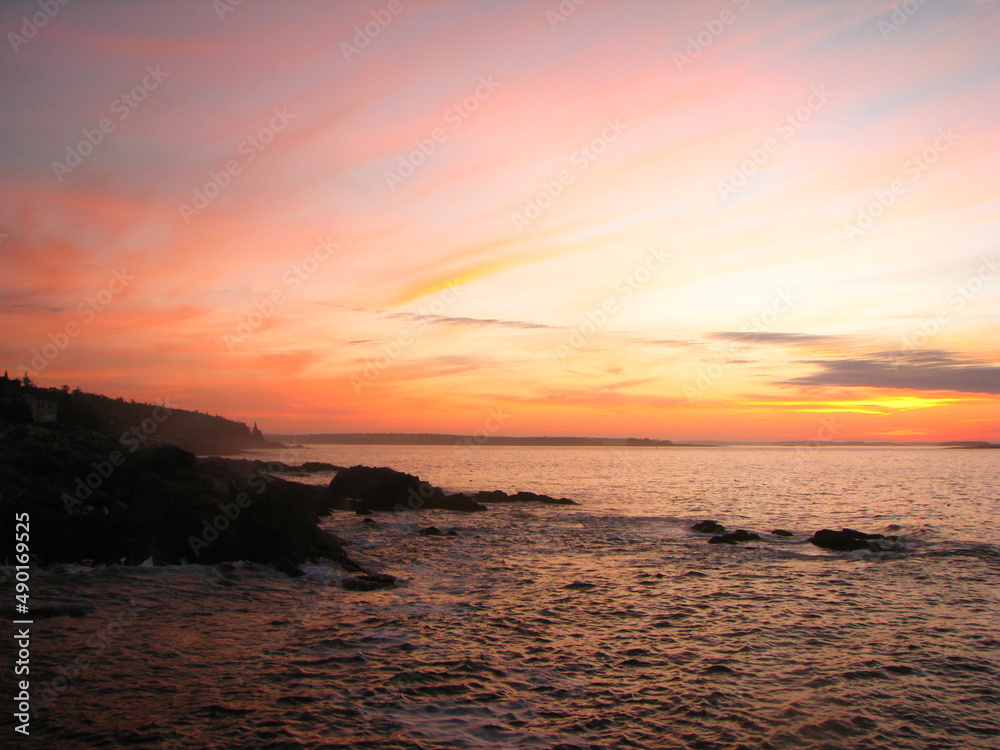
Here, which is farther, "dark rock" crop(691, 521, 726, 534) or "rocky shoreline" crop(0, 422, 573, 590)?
"dark rock" crop(691, 521, 726, 534)

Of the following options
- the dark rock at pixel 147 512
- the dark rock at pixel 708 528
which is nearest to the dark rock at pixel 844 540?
the dark rock at pixel 708 528

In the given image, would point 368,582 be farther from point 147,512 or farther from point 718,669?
point 718,669

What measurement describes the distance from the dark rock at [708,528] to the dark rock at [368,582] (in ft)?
85.4

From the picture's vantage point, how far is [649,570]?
94.5 feet

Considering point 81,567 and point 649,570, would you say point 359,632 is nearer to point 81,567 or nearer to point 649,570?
point 81,567

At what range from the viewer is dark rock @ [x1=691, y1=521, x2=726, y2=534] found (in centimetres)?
4262

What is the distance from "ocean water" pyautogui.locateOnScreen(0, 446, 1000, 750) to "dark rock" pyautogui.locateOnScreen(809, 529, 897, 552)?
3.44 meters

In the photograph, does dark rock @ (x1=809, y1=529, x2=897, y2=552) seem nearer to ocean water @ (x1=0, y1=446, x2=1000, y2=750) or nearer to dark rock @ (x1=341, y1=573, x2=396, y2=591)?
ocean water @ (x1=0, y1=446, x2=1000, y2=750)

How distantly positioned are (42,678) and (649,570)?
76.5ft

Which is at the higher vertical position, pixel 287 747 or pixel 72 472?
pixel 72 472

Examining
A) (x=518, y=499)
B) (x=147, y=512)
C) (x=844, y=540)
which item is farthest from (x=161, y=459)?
(x=518, y=499)

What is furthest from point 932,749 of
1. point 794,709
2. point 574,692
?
point 574,692

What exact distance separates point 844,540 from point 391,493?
3644cm

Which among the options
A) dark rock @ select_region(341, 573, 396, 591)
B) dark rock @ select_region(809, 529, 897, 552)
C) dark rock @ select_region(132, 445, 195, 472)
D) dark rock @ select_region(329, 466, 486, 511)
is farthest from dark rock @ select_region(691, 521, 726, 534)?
dark rock @ select_region(132, 445, 195, 472)
